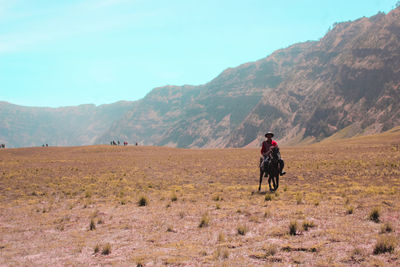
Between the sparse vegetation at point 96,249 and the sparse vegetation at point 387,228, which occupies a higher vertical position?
the sparse vegetation at point 387,228

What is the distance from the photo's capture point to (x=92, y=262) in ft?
28.5

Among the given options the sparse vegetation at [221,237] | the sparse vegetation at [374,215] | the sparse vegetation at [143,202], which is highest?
the sparse vegetation at [374,215]

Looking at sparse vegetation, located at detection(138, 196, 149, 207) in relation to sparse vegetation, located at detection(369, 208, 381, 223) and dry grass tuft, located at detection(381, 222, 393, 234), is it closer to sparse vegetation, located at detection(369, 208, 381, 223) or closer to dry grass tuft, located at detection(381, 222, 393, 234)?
sparse vegetation, located at detection(369, 208, 381, 223)

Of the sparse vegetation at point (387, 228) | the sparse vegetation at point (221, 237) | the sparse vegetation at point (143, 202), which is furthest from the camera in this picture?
the sparse vegetation at point (143, 202)

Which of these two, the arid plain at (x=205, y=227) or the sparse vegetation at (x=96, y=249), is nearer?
the arid plain at (x=205, y=227)

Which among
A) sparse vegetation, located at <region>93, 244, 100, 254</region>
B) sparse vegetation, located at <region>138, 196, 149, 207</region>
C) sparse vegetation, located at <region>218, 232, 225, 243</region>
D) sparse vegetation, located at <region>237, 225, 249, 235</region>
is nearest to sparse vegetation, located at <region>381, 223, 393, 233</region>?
sparse vegetation, located at <region>237, 225, 249, 235</region>

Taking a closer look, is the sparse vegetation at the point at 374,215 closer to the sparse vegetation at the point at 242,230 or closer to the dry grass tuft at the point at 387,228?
the dry grass tuft at the point at 387,228

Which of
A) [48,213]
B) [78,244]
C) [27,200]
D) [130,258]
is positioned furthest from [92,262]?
[27,200]

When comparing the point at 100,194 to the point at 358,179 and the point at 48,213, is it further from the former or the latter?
the point at 358,179

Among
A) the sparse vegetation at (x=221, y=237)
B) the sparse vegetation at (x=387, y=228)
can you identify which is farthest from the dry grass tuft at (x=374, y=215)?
the sparse vegetation at (x=221, y=237)

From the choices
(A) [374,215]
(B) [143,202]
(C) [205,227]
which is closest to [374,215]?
(A) [374,215]

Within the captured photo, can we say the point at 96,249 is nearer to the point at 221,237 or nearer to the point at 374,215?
the point at 221,237

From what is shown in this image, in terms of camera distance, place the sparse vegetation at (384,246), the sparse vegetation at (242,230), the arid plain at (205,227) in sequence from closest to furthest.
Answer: the sparse vegetation at (384,246)
the arid plain at (205,227)
the sparse vegetation at (242,230)

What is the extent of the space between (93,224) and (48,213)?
182 inches
